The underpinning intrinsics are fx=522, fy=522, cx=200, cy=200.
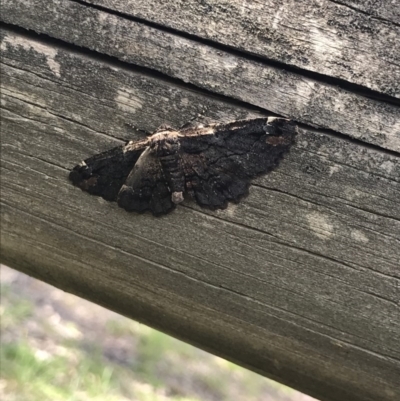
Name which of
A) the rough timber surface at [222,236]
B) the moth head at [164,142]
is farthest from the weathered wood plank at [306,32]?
the moth head at [164,142]

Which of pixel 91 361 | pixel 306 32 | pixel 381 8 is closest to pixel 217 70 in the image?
pixel 306 32

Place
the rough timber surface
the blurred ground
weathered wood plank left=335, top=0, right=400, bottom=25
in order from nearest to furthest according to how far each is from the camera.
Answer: weathered wood plank left=335, top=0, right=400, bottom=25 → the rough timber surface → the blurred ground

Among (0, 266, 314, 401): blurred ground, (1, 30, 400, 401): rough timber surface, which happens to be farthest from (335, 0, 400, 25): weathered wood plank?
(0, 266, 314, 401): blurred ground

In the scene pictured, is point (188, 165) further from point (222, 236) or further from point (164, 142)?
point (222, 236)

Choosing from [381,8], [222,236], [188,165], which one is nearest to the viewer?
[381,8]

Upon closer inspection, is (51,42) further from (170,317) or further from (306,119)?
(170,317)

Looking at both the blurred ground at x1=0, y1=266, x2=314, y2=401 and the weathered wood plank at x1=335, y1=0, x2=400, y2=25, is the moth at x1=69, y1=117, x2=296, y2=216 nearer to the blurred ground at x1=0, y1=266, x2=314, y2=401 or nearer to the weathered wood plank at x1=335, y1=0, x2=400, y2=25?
the weathered wood plank at x1=335, y1=0, x2=400, y2=25
